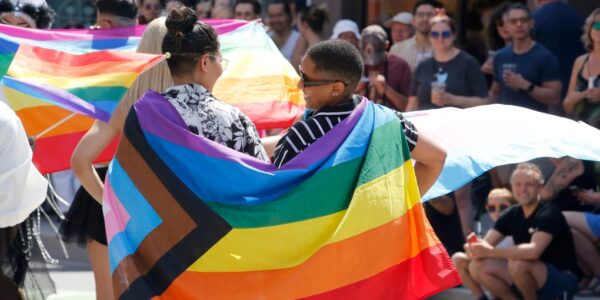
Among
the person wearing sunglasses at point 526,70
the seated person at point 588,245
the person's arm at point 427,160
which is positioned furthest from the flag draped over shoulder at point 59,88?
the person wearing sunglasses at point 526,70

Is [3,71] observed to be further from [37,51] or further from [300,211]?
[300,211]

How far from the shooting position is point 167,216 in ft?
17.1

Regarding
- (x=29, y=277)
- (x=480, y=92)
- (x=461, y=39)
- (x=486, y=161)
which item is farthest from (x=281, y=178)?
(x=461, y=39)

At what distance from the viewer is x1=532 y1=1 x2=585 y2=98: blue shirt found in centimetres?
1113

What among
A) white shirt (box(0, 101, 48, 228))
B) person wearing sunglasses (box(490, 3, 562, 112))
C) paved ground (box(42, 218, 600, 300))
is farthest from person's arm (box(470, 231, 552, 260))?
white shirt (box(0, 101, 48, 228))

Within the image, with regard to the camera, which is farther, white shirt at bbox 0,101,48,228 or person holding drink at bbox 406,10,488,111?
person holding drink at bbox 406,10,488,111

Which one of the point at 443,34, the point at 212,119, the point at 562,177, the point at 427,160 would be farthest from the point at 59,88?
the point at 443,34

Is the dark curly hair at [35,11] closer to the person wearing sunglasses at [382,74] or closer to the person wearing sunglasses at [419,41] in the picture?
the person wearing sunglasses at [382,74]

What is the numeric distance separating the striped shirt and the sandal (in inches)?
174

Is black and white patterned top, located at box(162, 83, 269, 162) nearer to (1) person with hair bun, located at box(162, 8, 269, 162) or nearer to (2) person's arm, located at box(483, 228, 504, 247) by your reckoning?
(1) person with hair bun, located at box(162, 8, 269, 162)

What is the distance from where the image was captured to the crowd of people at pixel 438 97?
17.7ft

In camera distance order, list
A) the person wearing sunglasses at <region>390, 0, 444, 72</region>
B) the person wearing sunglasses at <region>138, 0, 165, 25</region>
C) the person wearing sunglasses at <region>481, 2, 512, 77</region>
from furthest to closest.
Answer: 1. the person wearing sunglasses at <region>138, 0, 165, 25</region>
2. the person wearing sunglasses at <region>390, 0, 444, 72</region>
3. the person wearing sunglasses at <region>481, 2, 512, 77</region>

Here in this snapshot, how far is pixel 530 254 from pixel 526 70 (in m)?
1.93

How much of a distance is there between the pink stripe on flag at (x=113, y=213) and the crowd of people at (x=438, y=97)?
1.39 feet
